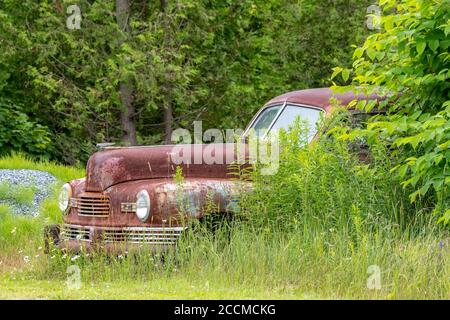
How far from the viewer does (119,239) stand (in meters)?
Result: 9.25

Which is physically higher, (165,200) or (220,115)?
(220,115)

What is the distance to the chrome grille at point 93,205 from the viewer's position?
31.0 ft

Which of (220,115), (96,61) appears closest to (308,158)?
(96,61)

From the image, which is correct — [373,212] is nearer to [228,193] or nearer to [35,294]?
[228,193]

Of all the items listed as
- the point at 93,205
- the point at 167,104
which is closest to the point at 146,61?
the point at 167,104

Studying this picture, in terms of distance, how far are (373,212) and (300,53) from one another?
15972mm

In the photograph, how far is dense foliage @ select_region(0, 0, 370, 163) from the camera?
20.5 metres

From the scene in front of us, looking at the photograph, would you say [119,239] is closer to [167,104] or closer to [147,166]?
[147,166]

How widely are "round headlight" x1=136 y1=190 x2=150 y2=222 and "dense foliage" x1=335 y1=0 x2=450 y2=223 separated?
6.85ft

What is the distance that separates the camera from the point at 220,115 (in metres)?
22.8

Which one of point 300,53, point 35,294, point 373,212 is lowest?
→ point 35,294

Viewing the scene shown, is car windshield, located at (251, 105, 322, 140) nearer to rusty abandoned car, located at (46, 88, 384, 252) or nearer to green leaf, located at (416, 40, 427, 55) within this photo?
rusty abandoned car, located at (46, 88, 384, 252)

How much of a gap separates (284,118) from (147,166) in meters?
1.73

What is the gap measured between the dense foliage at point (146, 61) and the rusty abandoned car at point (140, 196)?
10064 mm
